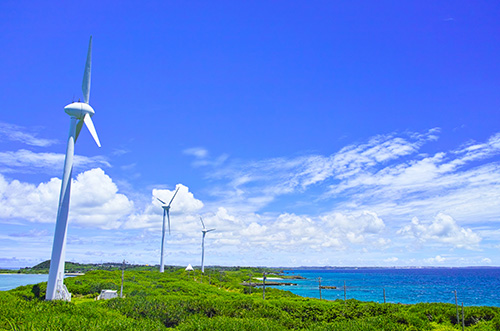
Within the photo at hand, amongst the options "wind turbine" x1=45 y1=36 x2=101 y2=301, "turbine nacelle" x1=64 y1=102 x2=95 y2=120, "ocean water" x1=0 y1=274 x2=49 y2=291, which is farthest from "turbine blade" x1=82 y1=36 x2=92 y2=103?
"ocean water" x1=0 y1=274 x2=49 y2=291

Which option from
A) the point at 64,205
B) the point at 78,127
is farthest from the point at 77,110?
the point at 64,205

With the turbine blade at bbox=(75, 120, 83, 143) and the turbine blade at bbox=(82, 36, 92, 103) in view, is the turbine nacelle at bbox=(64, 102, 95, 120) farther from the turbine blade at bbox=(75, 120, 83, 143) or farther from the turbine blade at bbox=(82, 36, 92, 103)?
the turbine blade at bbox=(82, 36, 92, 103)

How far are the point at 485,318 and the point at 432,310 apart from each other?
4.47 m

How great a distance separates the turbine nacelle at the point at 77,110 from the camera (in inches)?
1549

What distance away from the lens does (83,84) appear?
1649 inches

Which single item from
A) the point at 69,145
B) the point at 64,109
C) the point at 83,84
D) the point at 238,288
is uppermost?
the point at 83,84

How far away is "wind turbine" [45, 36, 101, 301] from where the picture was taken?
35531 mm

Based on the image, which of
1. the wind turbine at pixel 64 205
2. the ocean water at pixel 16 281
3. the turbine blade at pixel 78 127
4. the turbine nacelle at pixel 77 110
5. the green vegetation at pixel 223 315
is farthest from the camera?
the ocean water at pixel 16 281

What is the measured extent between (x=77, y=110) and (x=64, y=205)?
414 inches

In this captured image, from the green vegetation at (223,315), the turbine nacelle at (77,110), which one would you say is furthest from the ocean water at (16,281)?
the green vegetation at (223,315)

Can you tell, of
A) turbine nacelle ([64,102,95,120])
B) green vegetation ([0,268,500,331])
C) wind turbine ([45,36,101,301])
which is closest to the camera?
green vegetation ([0,268,500,331])

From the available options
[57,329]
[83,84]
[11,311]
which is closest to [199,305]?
[11,311]

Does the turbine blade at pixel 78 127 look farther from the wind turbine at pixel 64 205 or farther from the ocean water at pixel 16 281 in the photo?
the ocean water at pixel 16 281

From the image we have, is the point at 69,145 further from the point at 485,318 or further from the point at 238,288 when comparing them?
the point at 238,288
